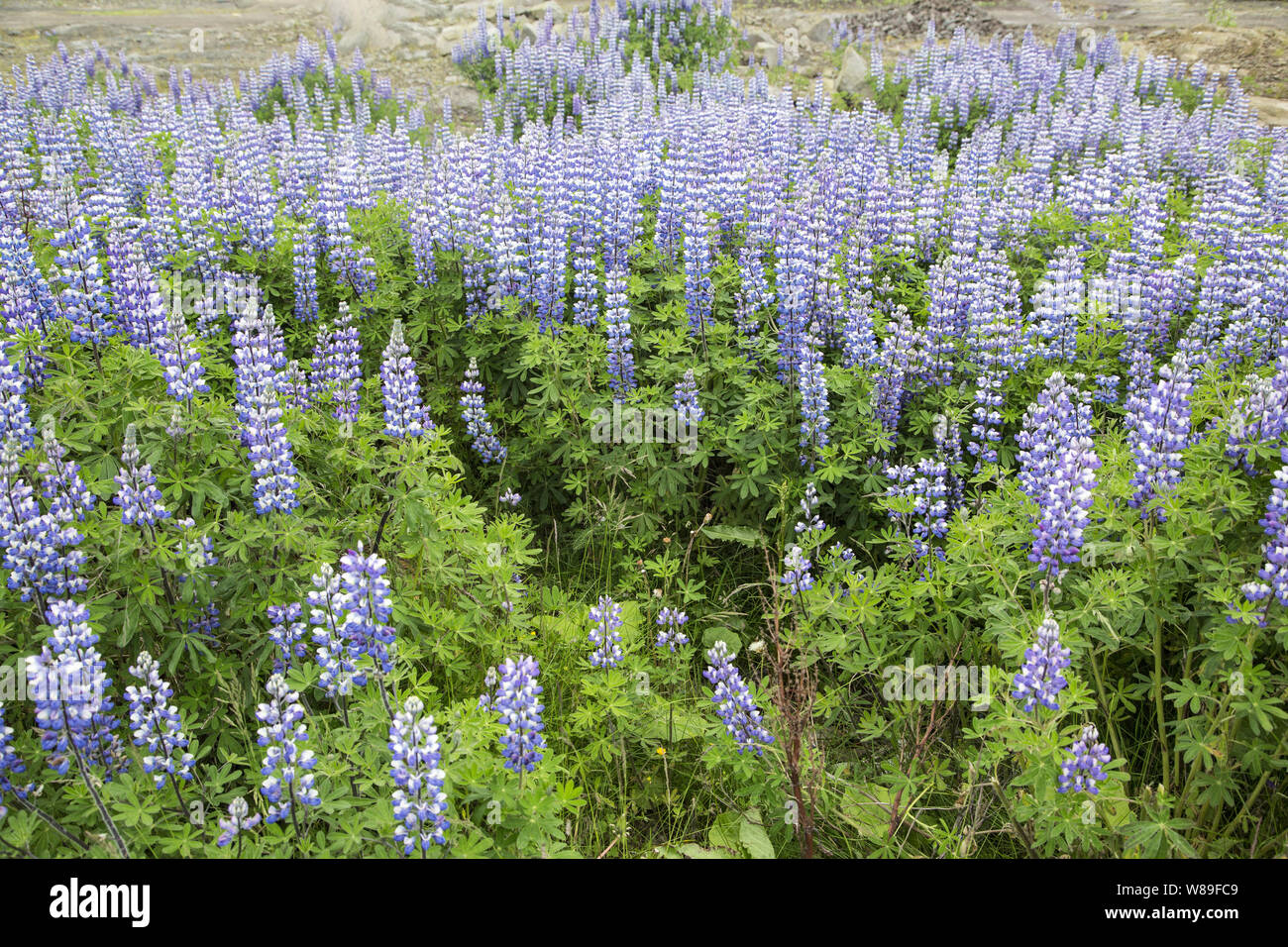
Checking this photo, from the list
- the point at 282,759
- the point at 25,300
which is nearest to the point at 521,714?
the point at 282,759

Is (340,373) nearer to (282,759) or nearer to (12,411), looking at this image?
(12,411)

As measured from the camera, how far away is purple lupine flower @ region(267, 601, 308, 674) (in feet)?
12.0

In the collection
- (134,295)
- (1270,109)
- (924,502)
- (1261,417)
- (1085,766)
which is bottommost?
(1085,766)

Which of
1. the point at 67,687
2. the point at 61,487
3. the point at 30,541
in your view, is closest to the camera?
the point at 67,687

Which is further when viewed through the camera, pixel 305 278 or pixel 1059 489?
pixel 305 278

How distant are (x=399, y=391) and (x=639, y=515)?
1710 mm

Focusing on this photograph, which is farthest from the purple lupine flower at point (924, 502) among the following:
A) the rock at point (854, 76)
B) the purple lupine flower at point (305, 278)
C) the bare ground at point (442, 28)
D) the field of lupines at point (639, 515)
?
the bare ground at point (442, 28)

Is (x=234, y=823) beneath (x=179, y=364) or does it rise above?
beneath

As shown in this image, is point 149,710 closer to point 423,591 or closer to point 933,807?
point 423,591

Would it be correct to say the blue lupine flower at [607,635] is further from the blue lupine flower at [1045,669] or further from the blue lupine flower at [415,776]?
the blue lupine flower at [1045,669]

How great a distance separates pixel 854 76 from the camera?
14.8 m

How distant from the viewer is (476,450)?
6.03 m

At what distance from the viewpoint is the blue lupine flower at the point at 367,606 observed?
307cm
